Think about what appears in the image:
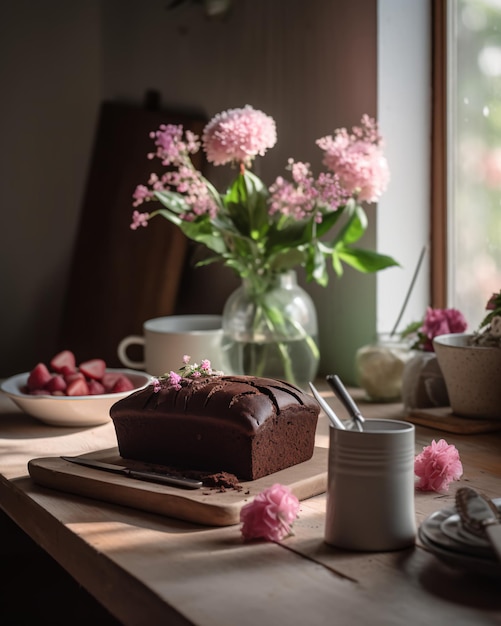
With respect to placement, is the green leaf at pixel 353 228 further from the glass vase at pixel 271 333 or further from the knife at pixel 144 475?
the knife at pixel 144 475

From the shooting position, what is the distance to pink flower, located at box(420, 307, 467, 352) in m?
1.54

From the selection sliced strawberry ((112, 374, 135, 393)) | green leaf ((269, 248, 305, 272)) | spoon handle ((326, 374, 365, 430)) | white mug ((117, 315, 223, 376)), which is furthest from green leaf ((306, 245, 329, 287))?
spoon handle ((326, 374, 365, 430))

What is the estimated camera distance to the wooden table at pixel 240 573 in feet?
2.34

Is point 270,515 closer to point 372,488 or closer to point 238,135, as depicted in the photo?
point 372,488

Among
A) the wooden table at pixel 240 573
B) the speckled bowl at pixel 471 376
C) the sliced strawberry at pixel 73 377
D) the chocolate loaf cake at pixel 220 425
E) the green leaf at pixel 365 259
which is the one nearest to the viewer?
the wooden table at pixel 240 573

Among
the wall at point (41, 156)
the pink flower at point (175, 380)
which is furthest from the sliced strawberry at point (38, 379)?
the wall at point (41, 156)

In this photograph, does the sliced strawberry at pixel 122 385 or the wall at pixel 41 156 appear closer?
the sliced strawberry at pixel 122 385

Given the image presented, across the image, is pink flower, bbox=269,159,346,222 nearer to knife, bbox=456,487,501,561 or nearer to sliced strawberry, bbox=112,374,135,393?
sliced strawberry, bbox=112,374,135,393

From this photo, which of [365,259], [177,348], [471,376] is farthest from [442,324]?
[177,348]

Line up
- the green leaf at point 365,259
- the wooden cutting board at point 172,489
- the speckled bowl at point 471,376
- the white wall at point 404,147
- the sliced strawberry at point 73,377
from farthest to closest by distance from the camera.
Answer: the white wall at point 404,147, the green leaf at point 365,259, the sliced strawberry at point 73,377, the speckled bowl at point 471,376, the wooden cutting board at point 172,489

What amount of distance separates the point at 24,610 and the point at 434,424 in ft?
2.96

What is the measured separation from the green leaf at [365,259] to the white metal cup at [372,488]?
88cm

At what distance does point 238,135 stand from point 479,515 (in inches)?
37.4

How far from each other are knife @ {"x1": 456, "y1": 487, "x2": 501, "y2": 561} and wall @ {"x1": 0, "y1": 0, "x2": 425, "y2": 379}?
1375 mm
